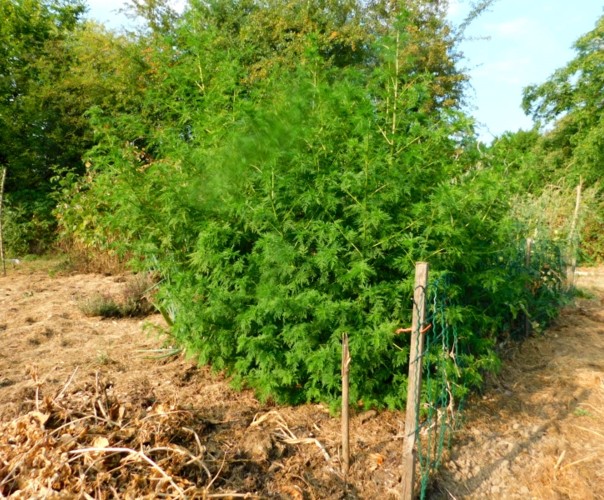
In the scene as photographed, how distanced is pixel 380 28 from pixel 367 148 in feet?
42.8

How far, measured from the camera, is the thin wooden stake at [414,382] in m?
2.25

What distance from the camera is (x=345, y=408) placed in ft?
8.41

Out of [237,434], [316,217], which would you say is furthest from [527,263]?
[237,434]

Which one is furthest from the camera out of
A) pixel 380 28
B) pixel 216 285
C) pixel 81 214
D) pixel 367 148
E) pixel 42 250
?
pixel 380 28

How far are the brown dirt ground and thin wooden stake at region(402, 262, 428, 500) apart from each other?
10.0 inches

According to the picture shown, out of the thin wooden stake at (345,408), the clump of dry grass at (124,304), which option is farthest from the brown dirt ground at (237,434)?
the clump of dry grass at (124,304)

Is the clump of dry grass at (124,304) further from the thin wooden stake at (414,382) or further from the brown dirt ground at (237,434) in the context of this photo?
the thin wooden stake at (414,382)

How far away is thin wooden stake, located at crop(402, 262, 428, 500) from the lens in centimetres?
225

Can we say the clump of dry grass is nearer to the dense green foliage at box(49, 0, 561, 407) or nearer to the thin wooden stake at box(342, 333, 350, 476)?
the dense green foliage at box(49, 0, 561, 407)

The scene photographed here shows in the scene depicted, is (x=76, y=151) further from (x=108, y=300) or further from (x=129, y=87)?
(x=108, y=300)

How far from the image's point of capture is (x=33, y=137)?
12430 millimetres

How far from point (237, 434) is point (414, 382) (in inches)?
49.2

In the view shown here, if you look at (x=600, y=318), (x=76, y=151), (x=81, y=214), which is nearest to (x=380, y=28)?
(x=76, y=151)

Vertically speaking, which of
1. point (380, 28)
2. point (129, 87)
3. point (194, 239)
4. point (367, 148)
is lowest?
point (194, 239)
